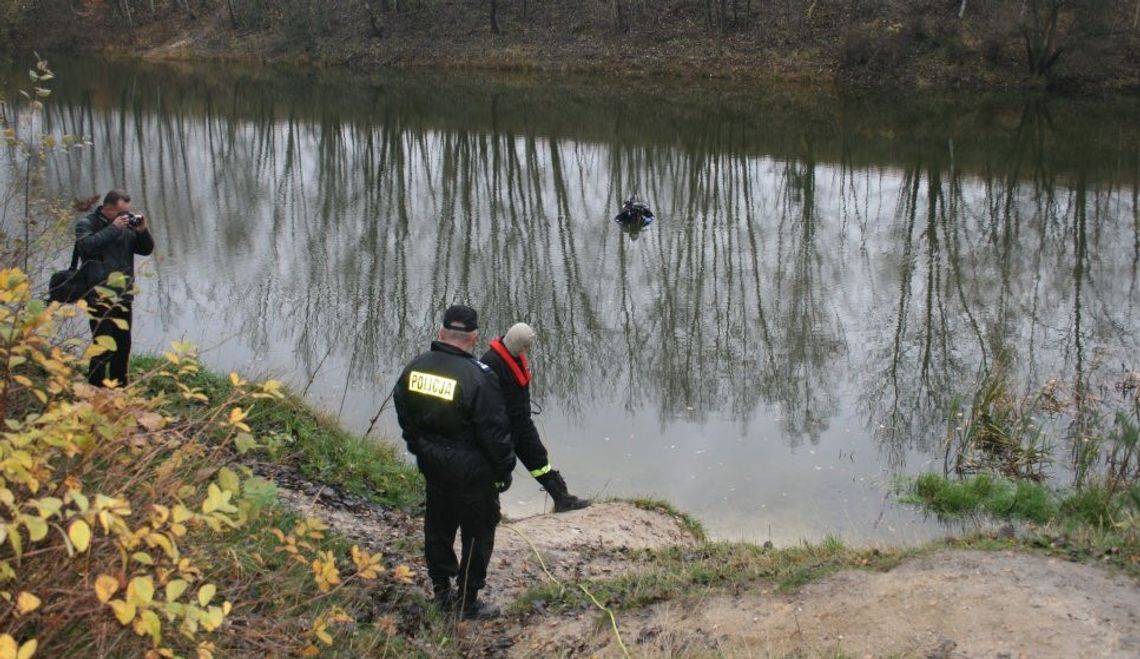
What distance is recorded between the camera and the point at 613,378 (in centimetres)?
1268

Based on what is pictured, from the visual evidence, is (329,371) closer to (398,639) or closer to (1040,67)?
(398,639)

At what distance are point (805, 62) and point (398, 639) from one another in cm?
3555

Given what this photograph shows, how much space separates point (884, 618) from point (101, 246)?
20.6ft

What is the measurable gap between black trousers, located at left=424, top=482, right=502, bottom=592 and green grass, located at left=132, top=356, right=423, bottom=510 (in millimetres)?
2087

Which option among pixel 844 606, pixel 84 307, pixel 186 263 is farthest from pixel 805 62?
pixel 84 307

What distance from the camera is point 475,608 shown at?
630 centimetres

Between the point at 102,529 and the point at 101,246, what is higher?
the point at 101,246

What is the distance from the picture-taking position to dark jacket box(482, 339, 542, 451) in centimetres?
788

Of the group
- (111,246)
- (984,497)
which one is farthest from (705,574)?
(111,246)

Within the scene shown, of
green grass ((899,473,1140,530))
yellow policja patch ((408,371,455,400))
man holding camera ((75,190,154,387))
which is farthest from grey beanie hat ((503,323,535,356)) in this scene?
green grass ((899,473,1140,530))

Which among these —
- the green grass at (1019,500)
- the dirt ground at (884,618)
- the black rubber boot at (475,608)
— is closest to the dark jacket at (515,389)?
the dirt ground at (884,618)

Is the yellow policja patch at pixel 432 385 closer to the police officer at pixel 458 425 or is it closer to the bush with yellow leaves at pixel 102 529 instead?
the police officer at pixel 458 425

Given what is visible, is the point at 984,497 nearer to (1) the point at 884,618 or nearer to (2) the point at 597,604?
(1) the point at 884,618

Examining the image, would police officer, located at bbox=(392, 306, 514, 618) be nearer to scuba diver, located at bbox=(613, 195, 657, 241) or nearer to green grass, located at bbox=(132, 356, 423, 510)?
green grass, located at bbox=(132, 356, 423, 510)
